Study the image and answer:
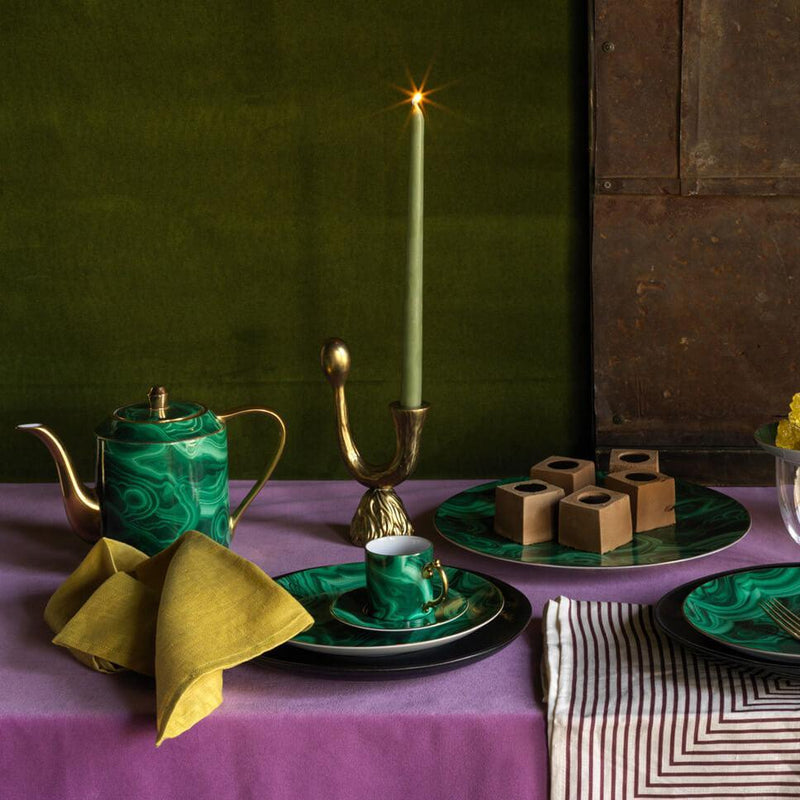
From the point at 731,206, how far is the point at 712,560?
1.40 feet

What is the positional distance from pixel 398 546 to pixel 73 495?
351mm

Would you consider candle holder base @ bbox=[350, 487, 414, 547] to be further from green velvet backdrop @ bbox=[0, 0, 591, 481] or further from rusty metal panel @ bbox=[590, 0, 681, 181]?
rusty metal panel @ bbox=[590, 0, 681, 181]

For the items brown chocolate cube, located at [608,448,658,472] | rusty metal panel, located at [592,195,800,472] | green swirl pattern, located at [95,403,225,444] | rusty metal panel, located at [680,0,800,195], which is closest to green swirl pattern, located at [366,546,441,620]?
green swirl pattern, located at [95,403,225,444]

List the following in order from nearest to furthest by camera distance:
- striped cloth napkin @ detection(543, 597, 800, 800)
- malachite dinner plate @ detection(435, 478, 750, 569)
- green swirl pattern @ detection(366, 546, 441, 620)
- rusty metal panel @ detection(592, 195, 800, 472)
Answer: striped cloth napkin @ detection(543, 597, 800, 800) → green swirl pattern @ detection(366, 546, 441, 620) → malachite dinner plate @ detection(435, 478, 750, 569) → rusty metal panel @ detection(592, 195, 800, 472)

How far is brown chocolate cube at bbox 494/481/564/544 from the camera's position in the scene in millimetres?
929

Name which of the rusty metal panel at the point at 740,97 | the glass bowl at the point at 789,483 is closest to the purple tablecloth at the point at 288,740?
the glass bowl at the point at 789,483

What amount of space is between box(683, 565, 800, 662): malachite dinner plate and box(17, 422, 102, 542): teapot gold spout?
0.54 m

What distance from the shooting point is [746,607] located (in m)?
0.77

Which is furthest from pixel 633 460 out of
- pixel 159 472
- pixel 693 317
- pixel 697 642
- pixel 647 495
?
pixel 159 472

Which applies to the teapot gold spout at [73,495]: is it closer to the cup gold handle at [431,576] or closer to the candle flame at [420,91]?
the cup gold handle at [431,576]

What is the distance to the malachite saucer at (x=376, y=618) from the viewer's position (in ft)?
2.39

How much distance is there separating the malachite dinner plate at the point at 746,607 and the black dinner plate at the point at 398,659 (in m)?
0.13

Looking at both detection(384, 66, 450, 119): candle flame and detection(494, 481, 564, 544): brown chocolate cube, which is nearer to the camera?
detection(494, 481, 564, 544): brown chocolate cube

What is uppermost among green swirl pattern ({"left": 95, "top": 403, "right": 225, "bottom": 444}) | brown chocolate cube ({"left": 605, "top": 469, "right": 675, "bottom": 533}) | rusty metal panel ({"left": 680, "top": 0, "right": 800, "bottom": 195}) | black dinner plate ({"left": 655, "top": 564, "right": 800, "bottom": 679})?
rusty metal panel ({"left": 680, "top": 0, "right": 800, "bottom": 195})
